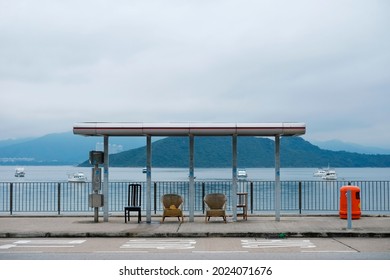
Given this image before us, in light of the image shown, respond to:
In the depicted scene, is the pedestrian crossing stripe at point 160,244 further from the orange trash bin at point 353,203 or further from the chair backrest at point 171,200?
the orange trash bin at point 353,203

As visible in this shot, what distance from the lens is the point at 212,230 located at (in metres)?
17.7

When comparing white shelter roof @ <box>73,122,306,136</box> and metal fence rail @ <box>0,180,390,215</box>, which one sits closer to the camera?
white shelter roof @ <box>73,122,306,136</box>

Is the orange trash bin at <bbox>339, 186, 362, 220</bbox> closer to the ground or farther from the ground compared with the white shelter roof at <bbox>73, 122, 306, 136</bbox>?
closer to the ground

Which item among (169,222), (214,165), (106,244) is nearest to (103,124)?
(169,222)

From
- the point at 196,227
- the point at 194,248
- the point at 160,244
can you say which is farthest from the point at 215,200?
the point at 194,248

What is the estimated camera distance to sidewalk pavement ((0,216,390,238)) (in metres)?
17.2

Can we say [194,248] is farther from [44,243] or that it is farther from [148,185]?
[148,185]

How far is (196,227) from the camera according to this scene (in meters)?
18.6

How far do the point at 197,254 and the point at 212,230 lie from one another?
4.29 m

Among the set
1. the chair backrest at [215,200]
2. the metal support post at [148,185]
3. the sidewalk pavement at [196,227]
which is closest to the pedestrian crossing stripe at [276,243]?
the sidewalk pavement at [196,227]

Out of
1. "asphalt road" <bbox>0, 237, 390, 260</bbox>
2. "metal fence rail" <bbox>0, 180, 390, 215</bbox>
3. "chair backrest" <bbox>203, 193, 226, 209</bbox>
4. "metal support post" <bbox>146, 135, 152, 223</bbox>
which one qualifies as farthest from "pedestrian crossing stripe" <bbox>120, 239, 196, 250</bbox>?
"metal fence rail" <bbox>0, 180, 390, 215</bbox>

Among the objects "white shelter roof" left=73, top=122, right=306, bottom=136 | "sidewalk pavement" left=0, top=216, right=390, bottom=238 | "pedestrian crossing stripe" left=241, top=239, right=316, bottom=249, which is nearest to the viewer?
"pedestrian crossing stripe" left=241, top=239, right=316, bottom=249

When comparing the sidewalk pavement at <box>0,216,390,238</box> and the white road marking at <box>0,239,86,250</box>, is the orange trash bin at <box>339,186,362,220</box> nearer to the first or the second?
the sidewalk pavement at <box>0,216,390,238</box>
